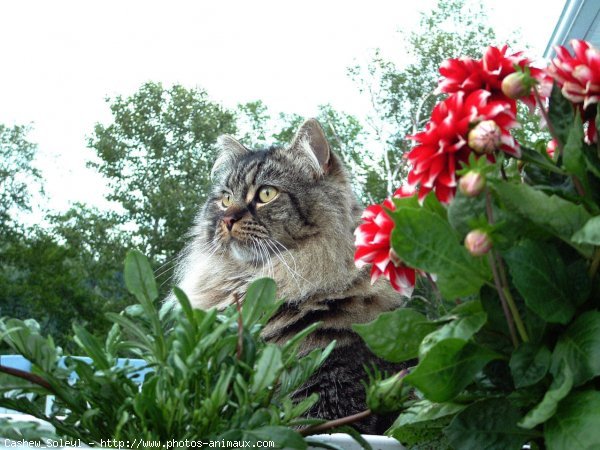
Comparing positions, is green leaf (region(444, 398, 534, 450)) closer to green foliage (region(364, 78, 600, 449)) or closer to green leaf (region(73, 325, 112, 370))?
green foliage (region(364, 78, 600, 449))

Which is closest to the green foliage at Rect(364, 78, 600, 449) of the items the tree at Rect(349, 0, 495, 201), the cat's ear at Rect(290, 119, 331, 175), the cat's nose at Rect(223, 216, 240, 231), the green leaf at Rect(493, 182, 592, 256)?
the green leaf at Rect(493, 182, 592, 256)

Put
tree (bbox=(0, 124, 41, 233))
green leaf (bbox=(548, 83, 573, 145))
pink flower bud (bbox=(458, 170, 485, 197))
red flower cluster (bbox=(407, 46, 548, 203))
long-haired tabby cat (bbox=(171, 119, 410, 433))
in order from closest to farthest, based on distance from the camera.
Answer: pink flower bud (bbox=(458, 170, 485, 197)) → red flower cluster (bbox=(407, 46, 548, 203)) → green leaf (bbox=(548, 83, 573, 145)) → long-haired tabby cat (bbox=(171, 119, 410, 433)) → tree (bbox=(0, 124, 41, 233))

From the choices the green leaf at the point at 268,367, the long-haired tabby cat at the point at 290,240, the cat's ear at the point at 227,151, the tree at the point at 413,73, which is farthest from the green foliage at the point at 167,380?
the tree at the point at 413,73

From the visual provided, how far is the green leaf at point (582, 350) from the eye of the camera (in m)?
0.67

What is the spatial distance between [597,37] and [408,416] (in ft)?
11.5

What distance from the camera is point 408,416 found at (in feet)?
2.68

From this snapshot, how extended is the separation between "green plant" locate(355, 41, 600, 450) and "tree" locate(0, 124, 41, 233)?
1003 centimetres

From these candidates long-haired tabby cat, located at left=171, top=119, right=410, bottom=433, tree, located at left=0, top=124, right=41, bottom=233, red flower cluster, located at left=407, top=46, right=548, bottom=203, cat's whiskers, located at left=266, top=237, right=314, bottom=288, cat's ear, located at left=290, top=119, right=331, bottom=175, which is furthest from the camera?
tree, located at left=0, top=124, right=41, bottom=233

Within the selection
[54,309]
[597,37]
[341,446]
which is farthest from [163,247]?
[341,446]

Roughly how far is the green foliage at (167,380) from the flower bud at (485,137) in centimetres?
26

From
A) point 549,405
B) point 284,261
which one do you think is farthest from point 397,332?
point 284,261

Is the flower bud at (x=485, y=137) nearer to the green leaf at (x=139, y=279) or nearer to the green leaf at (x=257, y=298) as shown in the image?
the green leaf at (x=257, y=298)

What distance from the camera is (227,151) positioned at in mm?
2738

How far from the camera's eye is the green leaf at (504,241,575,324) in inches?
26.6
